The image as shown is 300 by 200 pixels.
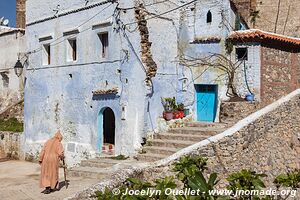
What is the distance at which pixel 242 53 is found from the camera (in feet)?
47.6

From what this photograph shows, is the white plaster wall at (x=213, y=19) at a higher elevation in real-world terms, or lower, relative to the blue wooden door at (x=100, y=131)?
higher

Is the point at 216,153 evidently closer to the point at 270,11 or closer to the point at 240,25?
the point at 240,25

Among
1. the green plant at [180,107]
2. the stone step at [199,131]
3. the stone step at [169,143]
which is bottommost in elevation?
the stone step at [169,143]

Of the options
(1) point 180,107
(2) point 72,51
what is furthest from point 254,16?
(2) point 72,51

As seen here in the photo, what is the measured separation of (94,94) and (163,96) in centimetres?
257

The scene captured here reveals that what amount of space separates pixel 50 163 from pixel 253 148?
569 centimetres

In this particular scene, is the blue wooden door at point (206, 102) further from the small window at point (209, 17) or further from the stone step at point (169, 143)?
the stone step at point (169, 143)

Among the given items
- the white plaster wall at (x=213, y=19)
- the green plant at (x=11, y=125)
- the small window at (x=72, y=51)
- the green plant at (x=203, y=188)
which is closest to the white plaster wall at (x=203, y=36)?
the white plaster wall at (x=213, y=19)

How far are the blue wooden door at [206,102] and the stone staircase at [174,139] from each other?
1379 millimetres

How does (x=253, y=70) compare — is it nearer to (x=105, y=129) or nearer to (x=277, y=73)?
(x=277, y=73)

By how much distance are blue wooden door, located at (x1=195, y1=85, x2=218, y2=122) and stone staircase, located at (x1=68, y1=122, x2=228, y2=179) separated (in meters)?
1.36

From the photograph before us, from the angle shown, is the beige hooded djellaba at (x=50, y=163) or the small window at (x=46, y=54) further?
the small window at (x=46, y=54)

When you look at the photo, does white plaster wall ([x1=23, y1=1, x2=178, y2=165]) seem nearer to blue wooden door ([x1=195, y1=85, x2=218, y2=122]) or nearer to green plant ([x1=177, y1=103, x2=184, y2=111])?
green plant ([x1=177, y1=103, x2=184, y2=111])

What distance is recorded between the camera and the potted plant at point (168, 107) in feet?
46.9
